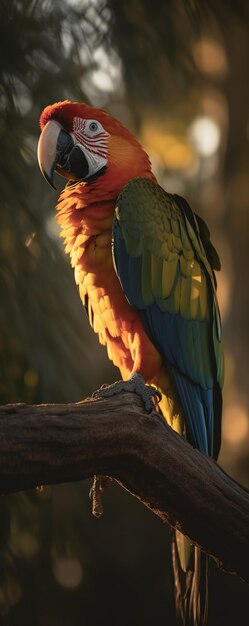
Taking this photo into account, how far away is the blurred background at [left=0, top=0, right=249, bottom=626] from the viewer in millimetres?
1820

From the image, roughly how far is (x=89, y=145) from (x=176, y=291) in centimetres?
32

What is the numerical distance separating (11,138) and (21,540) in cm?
93

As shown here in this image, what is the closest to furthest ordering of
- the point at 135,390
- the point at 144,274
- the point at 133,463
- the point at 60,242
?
the point at 133,463
the point at 135,390
the point at 144,274
the point at 60,242

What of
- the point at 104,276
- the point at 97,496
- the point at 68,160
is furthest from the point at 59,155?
the point at 97,496

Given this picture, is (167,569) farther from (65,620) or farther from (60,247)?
(60,247)

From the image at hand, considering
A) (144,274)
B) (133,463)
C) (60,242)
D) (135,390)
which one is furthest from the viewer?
(60,242)

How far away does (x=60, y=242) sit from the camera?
6.39 ft

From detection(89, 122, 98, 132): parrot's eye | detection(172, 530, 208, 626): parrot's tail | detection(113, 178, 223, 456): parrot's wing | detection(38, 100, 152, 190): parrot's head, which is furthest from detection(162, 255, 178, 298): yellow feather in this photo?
detection(172, 530, 208, 626): parrot's tail

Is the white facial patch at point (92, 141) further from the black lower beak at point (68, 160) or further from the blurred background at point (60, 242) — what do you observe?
the blurred background at point (60, 242)

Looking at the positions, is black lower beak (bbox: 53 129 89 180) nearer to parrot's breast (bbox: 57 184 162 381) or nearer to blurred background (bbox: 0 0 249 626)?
parrot's breast (bbox: 57 184 162 381)

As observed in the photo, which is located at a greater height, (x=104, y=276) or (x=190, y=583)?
(x=104, y=276)

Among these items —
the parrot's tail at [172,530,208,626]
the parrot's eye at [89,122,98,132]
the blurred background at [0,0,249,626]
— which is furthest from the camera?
the blurred background at [0,0,249,626]

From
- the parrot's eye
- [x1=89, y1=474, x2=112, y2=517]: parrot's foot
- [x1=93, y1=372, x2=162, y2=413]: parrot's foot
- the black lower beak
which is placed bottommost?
[x1=89, y1=474, x2=112, y2=517]: parrot's foot

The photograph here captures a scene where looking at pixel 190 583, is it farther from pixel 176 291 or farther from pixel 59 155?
pixel 59 155
